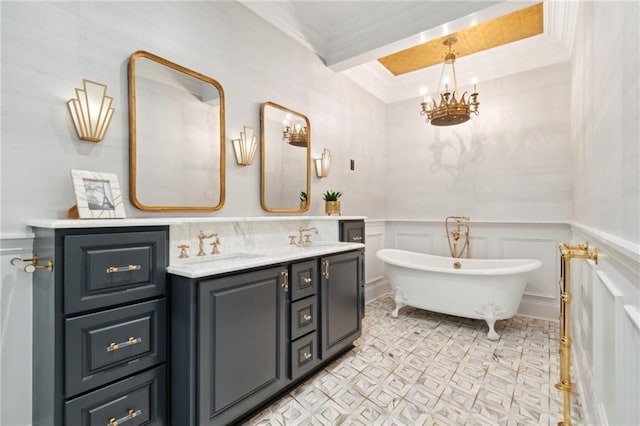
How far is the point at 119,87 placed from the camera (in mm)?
1711

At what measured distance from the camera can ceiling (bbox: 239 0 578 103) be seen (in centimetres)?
251

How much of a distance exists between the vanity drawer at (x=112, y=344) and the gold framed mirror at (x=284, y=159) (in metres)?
1.27

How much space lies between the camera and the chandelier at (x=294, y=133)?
2.79m

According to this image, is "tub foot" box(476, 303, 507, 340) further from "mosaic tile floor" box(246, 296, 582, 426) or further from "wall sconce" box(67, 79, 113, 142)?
"wall sconce" box(67, 79, 113, 142)

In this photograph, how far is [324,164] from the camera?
10.6 ft

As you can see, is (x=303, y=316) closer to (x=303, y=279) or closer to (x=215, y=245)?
(x=303, y=279)

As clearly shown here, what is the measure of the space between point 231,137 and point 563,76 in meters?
3.64

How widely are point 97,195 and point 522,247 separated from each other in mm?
4106

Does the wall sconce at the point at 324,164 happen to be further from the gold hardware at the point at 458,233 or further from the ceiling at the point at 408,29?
the gold hardware at the point at 458,233

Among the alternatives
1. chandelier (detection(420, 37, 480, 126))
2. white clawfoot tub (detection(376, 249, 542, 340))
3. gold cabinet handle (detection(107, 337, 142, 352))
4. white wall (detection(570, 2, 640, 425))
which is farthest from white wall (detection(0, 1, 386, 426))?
white wall (detection(570, 2, 640, 425))

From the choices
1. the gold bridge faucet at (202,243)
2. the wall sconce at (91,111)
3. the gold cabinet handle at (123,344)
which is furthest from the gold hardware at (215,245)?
the wall sconce at (91,111)

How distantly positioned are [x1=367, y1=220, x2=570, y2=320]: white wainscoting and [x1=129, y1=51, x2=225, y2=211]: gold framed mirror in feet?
8.32

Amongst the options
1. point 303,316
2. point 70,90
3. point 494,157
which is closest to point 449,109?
point 494,157

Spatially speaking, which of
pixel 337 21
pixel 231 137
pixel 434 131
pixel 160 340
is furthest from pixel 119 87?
pixel 434 131
